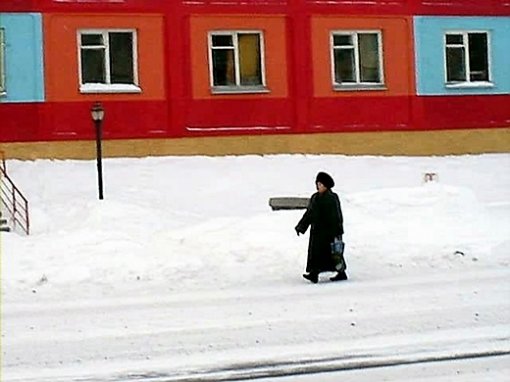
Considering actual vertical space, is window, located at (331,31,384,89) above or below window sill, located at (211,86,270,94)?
above

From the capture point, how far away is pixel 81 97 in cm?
2420

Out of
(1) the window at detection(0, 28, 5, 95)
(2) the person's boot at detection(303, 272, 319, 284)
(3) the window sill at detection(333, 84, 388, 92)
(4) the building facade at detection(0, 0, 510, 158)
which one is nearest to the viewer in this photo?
(2) the person's boot at detection(303, 272, 319, 284)

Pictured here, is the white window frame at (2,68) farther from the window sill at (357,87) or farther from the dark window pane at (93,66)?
the window sill at (357,87)

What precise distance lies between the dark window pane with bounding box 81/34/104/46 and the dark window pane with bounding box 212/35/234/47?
2.50 meters

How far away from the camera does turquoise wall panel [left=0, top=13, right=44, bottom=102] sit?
23.8 m

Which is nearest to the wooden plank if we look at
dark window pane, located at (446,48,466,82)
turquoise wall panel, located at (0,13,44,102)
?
turquoise wall panel, located at (0,13,44,102)

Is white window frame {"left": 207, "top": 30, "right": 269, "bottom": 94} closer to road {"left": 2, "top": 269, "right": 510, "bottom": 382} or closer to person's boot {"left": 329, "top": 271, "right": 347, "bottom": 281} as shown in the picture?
person's boot {"left": 329, "top": 271, "right": 347, "bottom": 281}

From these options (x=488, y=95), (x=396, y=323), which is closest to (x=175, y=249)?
(x=396, y=323)

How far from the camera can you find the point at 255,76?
25.5m

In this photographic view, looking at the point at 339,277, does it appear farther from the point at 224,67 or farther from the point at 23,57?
the point at 23,57

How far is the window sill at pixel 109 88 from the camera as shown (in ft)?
79.7

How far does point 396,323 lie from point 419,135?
1542cm

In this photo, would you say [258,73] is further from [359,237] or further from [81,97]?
[359,237]

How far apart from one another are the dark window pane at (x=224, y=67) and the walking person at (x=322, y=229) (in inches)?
414
